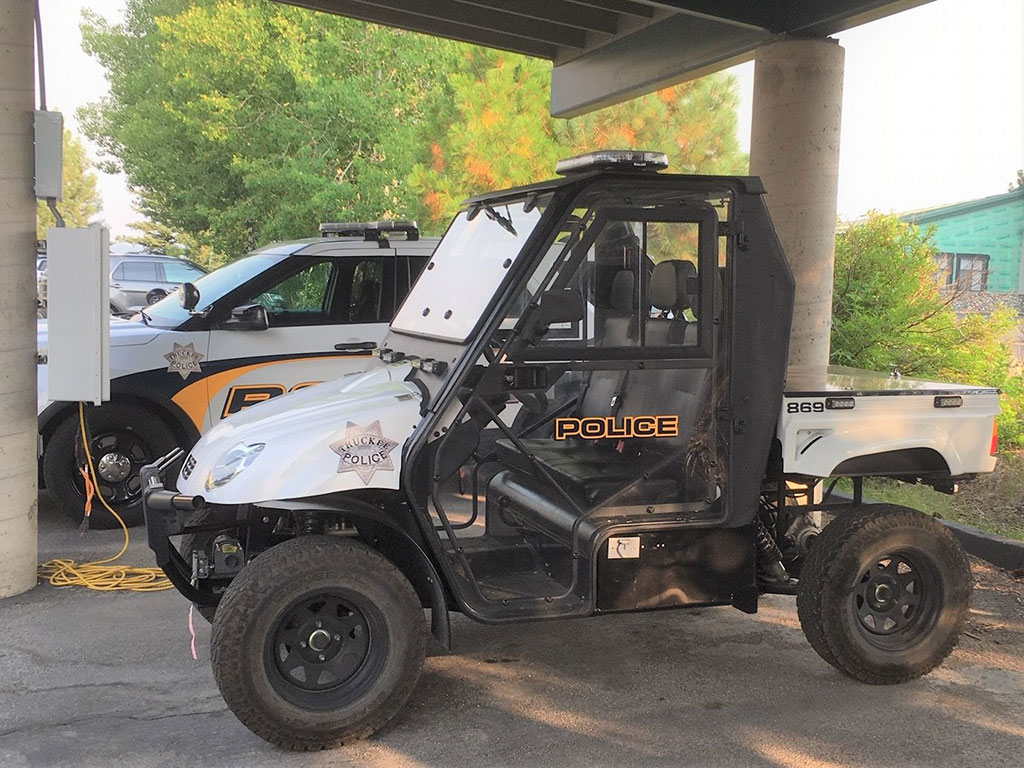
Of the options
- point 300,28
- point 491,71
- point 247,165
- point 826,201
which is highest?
point 300,28

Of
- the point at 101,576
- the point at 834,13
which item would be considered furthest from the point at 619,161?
the point at 101,576

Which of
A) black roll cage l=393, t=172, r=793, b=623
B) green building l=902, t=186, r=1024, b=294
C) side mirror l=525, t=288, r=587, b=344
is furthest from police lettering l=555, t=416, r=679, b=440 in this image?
green building l=902, t=186, r=1024, b=294

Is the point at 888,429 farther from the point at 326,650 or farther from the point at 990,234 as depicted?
the point at 990,234

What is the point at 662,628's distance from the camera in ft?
17.5

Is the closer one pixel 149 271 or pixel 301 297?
pixel 301 297

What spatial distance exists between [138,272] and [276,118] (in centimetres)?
499

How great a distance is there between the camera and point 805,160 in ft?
23.9

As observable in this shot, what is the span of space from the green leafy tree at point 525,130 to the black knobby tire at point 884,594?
11284mm

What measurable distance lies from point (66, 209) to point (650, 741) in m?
48.3

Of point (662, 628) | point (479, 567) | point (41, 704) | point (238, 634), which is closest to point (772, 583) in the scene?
point (662, 628)

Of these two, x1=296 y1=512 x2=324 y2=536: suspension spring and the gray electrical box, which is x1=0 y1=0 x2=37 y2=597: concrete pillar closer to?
the gray electrical box

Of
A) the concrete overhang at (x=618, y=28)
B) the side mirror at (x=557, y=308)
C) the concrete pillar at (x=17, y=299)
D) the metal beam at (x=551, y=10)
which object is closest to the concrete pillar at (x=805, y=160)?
the concrete overhang at (x=618, y=28)

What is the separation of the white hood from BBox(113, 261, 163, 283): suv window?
17.3m

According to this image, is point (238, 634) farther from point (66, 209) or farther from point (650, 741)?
point (66, 209)
